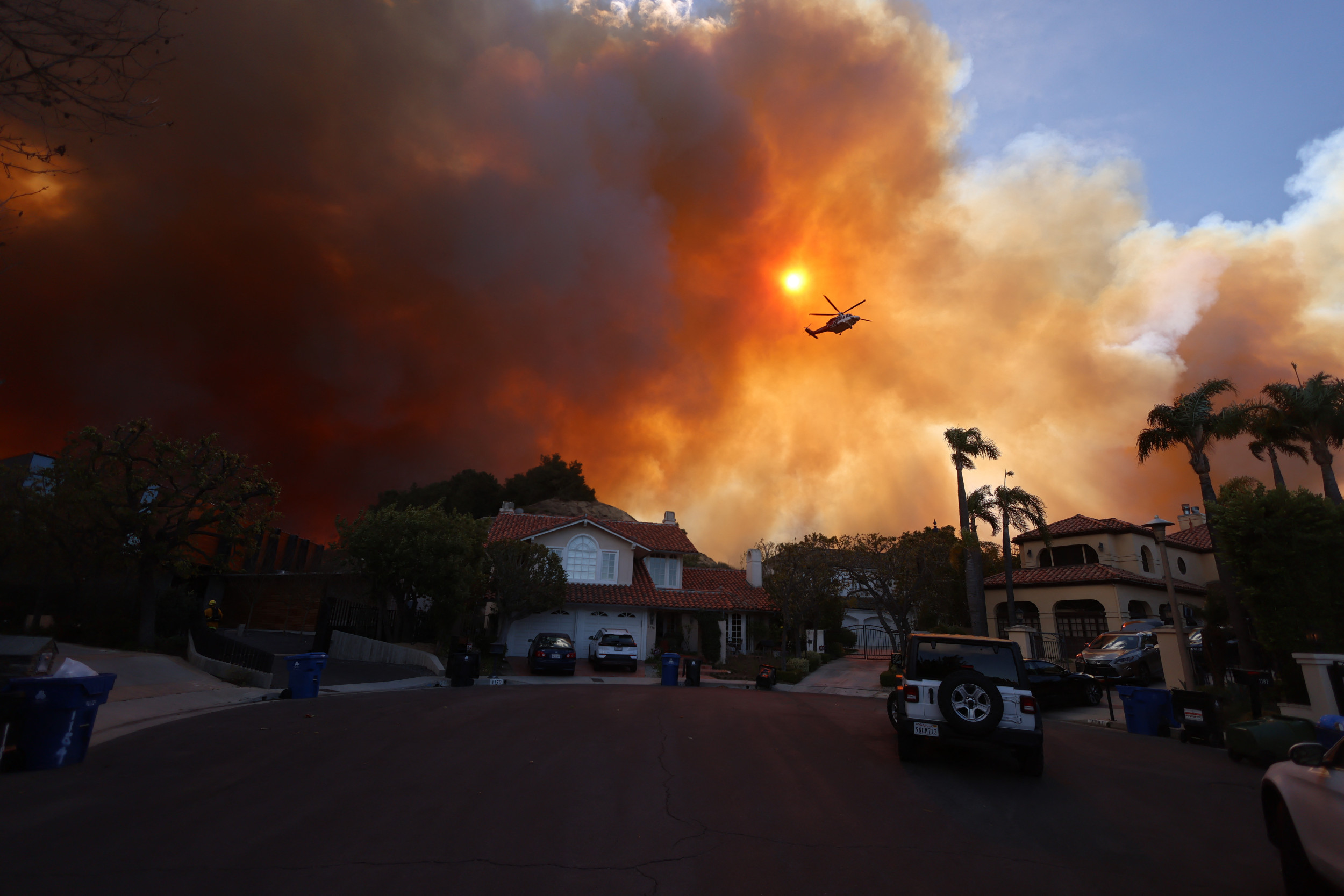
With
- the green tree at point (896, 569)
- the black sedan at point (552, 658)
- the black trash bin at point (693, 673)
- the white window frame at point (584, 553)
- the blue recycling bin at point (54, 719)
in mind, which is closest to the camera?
the blue recycling bin at point (54, 719)

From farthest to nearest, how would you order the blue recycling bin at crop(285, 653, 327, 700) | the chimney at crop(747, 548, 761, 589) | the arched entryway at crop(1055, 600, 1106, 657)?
the chimney at crop(747, 548, 761, 589) → the arched entryway at crop(1055, 600, 1106, 657) → the blue recycling bin at crop(285, 653, 327, 700)

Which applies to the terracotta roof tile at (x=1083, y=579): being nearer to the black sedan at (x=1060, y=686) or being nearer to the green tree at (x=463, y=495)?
the black sedan at (x=1060, y=686)

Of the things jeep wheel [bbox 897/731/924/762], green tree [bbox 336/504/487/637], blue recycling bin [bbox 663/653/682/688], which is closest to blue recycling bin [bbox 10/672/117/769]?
jeep wheel [bbox 897/731/924/762]

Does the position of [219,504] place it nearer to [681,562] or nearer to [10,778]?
[10,778]

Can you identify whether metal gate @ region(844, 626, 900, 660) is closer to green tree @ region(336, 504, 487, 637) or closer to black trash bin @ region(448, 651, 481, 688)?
green tree @ region(336, 504, 487, 637)

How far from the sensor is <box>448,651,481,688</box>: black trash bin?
2038 centimetres

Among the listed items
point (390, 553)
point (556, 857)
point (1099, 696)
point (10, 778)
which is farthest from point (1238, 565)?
point (390, 553)

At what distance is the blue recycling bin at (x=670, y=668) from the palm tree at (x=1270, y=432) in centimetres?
2012

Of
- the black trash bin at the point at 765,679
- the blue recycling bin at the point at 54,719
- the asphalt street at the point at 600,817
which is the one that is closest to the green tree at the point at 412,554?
the black trash bin at the point at 765,679

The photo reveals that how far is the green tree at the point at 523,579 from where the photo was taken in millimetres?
26297

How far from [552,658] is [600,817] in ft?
61.9

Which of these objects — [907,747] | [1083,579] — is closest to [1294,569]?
[907,747]

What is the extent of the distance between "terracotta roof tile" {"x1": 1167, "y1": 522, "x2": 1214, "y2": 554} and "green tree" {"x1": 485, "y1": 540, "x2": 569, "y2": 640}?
3737 centimetres

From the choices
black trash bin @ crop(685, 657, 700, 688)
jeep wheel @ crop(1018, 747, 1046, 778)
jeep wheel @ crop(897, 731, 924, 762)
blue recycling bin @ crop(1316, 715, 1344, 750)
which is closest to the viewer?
jeep wheel @ crop(1018, 747, 1046, 778)
